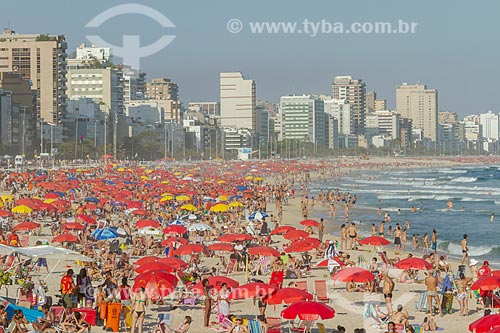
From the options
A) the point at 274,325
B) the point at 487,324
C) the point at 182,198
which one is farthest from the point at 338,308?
the point at 182,198

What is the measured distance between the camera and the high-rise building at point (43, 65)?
376ft

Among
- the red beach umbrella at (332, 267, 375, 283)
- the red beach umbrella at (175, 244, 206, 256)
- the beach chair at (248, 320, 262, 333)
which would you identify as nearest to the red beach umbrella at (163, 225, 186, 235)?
the red beach umbrella at (175, 244, 206, 256)

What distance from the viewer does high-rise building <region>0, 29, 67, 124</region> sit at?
115 meters

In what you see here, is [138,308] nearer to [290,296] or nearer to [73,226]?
[290,296]

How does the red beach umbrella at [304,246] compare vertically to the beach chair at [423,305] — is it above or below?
above

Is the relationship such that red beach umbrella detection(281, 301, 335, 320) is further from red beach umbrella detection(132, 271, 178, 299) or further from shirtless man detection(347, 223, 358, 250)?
shirtless man detection(347, 223, 358, 250)

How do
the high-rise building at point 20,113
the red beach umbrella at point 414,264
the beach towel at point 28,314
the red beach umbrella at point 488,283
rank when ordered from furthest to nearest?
the high-rise building at point 20,113 < the red beach umbrella at point 414,264 < the red beach umbrella at point 488,283 < the beach towel at point 28,314

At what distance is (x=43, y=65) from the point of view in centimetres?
11469

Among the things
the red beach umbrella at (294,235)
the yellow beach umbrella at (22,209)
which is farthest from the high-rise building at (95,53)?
the red beach umbrella at (294,235)

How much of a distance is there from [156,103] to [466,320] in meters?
178

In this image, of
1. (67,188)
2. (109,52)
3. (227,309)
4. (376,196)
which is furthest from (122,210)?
(109,52)

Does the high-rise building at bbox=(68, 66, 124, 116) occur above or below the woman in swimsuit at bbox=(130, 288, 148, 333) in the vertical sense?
above

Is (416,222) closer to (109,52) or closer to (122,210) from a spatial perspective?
(122,210)

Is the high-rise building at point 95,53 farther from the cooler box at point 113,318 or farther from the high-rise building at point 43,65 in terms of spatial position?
the cooler box at point 113,318
